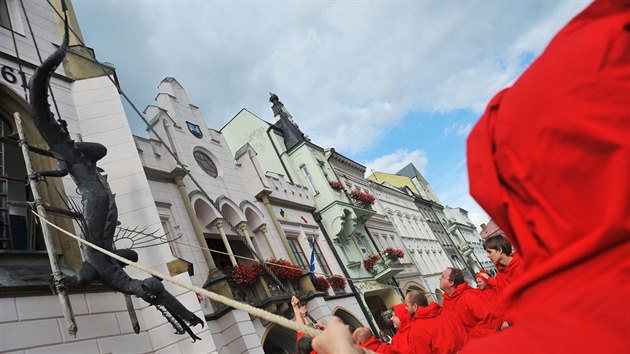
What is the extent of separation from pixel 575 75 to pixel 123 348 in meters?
6.47

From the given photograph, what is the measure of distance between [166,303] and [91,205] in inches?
69.2

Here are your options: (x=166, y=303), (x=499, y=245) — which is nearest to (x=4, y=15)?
(x=166, y=303)

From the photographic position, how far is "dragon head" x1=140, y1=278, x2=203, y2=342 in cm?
532

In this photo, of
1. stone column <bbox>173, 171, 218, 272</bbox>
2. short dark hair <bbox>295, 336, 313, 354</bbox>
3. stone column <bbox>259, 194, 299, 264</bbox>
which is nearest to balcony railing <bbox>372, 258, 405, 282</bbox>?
stone column <bbox>259, 194, 299, 264</bbox>

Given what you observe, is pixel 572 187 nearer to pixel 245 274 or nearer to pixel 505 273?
pixel 505 273

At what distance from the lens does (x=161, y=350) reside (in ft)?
20.1

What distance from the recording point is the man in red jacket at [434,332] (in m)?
4.13

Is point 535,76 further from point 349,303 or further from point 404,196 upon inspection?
point 404,196

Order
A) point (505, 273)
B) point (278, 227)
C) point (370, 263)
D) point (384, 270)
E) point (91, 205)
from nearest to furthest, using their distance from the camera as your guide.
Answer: point (505, 273) → point (91, 205) → point (278, 227) → point (370, 263) → point (384, 270)

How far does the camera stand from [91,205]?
5598 mm

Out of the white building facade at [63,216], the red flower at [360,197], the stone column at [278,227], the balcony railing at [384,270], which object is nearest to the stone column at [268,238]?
the stone column at [278,227]

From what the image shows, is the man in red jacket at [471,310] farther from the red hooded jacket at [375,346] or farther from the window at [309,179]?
the window at [309,179]

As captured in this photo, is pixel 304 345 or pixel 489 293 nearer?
pixel 304 345

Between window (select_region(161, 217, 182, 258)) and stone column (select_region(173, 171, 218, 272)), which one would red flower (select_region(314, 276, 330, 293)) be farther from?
window (select_region(161, 217, 182, 258))
